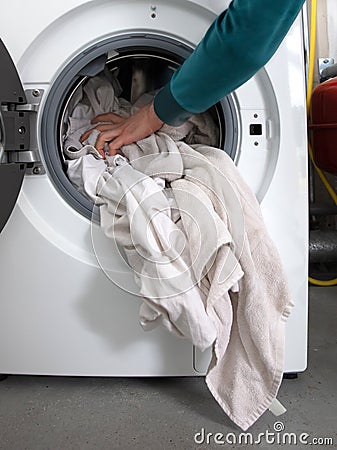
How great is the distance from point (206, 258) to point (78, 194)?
0.90 ft

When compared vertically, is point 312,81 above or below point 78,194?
above

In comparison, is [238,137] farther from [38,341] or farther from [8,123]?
[38,341]

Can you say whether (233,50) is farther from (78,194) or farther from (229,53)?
(78,194)

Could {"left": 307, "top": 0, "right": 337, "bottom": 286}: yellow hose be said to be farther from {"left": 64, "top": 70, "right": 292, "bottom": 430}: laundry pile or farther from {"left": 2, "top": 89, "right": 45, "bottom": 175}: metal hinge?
{"left": 2, "top": 89, "right": 45, "bottom": 175}: metal hinge

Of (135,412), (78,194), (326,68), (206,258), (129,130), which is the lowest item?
(135,412)

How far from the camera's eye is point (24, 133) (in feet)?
3.20

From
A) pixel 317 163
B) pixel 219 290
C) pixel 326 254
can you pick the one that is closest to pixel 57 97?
pixel 219 290

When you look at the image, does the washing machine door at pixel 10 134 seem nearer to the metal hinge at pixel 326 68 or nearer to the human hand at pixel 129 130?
the human hand at pixel 129 130

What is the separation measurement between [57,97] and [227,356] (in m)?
0.57

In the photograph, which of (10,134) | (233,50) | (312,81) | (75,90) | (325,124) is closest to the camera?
(233,50)

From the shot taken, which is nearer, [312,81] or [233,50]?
[233,50]

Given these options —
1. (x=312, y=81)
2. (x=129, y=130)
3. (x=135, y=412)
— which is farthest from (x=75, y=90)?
(x=312, y=81)

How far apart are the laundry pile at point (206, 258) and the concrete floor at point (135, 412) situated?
67 mm

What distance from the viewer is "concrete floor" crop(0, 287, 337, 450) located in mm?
912
